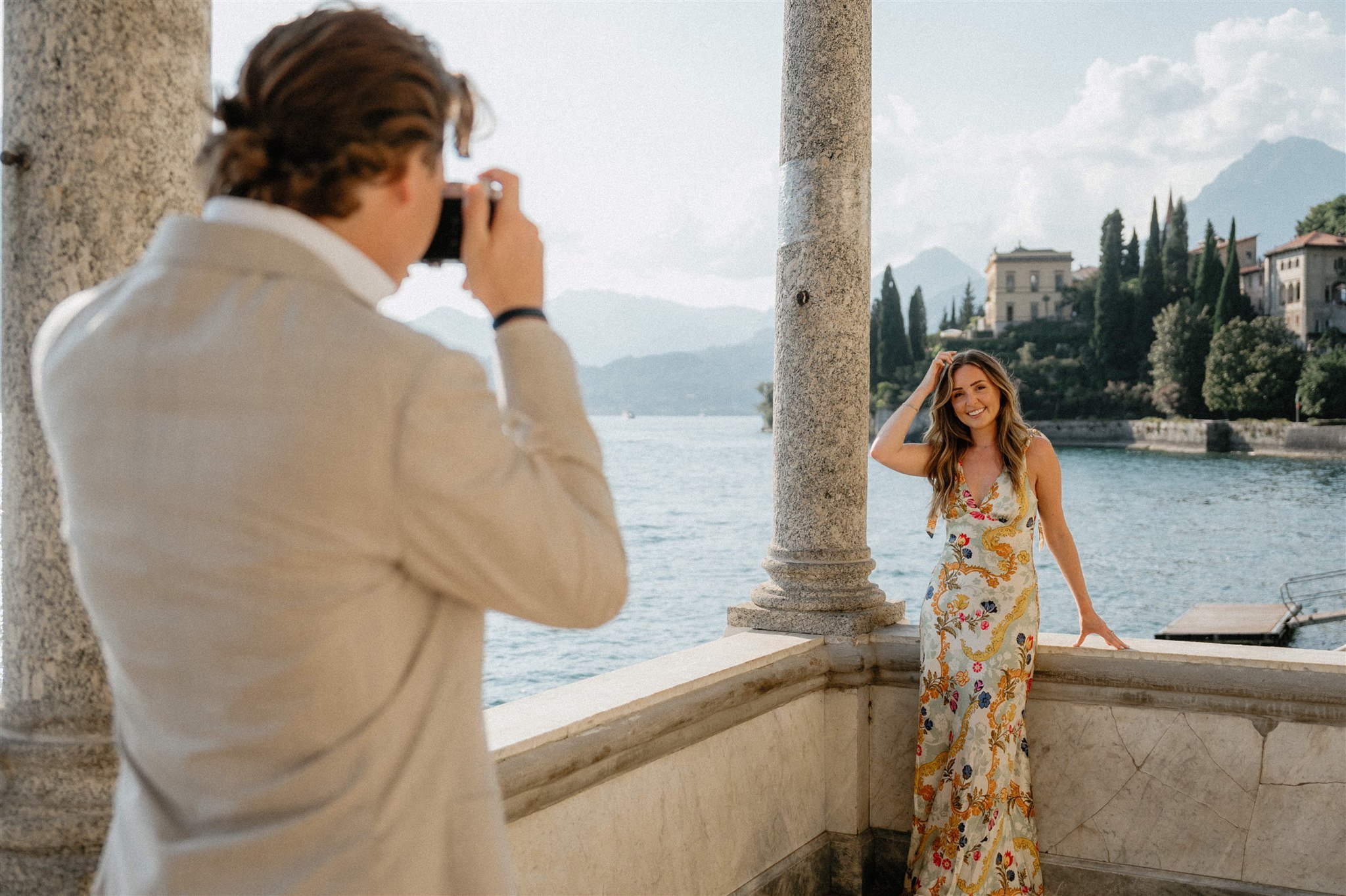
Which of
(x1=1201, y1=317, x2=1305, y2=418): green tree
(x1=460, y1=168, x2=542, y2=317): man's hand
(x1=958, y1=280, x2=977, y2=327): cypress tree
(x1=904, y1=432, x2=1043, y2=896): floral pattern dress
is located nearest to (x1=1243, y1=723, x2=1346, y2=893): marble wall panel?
(x1=904, y1=432, x2=1043, y2=896): floral pattern dress

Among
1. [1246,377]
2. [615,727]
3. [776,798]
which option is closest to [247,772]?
[615,727]

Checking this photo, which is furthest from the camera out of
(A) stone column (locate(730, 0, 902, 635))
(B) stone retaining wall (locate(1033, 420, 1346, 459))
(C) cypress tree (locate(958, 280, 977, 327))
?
(C) cypress tree (locate(958, 280, 977, 327))

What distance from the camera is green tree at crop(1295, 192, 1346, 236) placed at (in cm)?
6912

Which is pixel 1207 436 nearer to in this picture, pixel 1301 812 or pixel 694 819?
pixel 1301 812

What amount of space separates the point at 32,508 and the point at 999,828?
2.69 meters

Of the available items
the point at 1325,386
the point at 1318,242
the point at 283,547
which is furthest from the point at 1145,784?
the point at 1318,242

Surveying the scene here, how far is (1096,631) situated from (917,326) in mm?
73182

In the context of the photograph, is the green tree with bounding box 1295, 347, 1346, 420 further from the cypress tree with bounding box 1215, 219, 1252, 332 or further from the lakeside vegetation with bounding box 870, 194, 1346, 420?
the cypress tree with bounding box 1215, 219, 1252, 332

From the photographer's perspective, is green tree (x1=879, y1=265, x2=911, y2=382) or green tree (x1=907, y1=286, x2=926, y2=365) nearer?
green tree (x1=879, y1=265, x2=911, y2=382)

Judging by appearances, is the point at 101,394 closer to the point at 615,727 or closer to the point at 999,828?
the point at 615,727

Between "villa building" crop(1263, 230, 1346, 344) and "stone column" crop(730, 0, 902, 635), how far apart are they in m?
69.1

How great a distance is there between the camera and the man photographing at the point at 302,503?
2.66ft

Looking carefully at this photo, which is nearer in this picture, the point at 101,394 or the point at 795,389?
the point at 101,394

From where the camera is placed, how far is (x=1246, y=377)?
60.6 m
